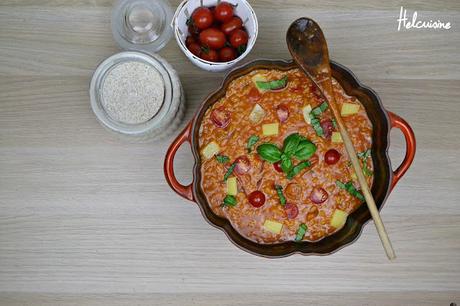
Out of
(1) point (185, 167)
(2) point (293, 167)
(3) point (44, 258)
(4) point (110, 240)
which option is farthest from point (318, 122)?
(3) point (44, 258)

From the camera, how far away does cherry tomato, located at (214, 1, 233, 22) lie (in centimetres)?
139

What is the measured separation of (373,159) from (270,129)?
0.31 metres

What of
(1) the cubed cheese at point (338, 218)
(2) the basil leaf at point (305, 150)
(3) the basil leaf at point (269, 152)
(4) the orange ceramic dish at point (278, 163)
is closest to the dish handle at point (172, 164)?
(4) the orange ceramic dish at point (278, 163)

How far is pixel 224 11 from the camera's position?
1391 millimetres

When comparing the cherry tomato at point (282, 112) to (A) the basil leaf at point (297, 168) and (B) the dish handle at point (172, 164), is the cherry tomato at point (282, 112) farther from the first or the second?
(B) the dish handle at point (172, 164)

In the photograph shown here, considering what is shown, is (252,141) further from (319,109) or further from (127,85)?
(127,85)

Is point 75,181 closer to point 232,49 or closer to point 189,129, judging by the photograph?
point 189,129

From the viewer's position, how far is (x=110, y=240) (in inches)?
59.6

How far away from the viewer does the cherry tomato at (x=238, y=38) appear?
1.39m
